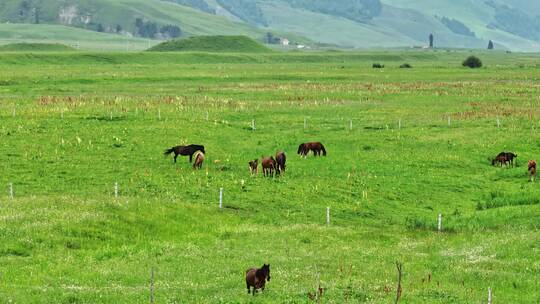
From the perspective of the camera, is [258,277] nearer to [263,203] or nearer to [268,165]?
[263,203]

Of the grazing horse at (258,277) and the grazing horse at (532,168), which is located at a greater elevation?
the grazing horse at (532,168)

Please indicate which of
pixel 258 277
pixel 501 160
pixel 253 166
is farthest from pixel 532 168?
pixel 258 277

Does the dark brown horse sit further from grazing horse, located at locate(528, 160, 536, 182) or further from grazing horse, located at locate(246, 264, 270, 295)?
grazing horse, located at locate(246, 264, 270, 295)

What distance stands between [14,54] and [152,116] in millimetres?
120482

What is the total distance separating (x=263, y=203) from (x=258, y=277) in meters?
18.7

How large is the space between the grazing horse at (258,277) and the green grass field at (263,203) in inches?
18.5

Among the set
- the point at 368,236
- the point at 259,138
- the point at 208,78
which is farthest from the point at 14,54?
the point at 368,236

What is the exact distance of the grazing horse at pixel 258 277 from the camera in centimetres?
2544

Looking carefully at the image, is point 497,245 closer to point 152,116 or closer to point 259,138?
point 259,138

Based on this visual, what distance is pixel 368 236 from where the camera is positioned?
Answer: 38125 millimetres

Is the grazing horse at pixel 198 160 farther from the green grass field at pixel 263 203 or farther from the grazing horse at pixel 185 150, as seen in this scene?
the grazing horse at pixel 185 150

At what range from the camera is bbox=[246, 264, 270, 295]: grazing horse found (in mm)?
25439

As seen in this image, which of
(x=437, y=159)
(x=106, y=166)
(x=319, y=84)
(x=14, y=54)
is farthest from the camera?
(x=14, y=54)

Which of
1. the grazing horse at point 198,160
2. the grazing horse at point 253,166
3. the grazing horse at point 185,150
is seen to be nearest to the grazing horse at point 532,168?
the grazing horse at point 253,166
